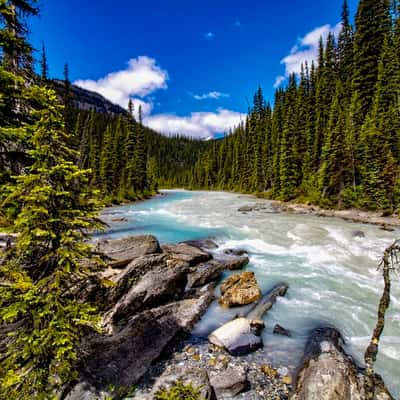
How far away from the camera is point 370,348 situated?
3447 mm

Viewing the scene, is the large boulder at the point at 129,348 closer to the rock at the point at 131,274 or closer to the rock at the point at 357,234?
the rock at the point at 131,274

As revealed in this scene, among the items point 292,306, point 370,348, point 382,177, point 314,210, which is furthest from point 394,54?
point 370,348

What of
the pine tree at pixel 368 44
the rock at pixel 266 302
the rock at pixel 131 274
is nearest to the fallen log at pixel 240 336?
the rock at pixel 266 302

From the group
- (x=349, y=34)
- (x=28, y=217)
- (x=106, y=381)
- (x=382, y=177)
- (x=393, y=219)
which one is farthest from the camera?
(x=349, y=34)

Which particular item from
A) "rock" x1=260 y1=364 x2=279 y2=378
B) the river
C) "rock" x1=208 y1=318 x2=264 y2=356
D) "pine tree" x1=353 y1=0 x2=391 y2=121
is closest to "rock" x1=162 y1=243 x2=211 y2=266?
the river

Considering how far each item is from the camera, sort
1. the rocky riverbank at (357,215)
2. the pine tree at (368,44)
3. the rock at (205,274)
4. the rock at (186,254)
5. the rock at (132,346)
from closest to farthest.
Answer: the rock at (132,346)
the rock at (205,274)
the rock at (186,254)
the rocky riverbank at (357,215)
the pine tree at (368,44)

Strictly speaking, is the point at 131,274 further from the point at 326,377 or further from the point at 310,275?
the point at 310,275

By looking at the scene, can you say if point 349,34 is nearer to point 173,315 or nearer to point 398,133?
point 398,133

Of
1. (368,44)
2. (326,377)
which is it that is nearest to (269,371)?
(326,377)

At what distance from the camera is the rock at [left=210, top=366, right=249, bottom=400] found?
4.20m

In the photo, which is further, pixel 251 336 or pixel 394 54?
pixel 394 54

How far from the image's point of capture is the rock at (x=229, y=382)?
13.8 feet

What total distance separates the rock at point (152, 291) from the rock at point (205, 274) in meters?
0.65

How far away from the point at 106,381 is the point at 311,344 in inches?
184
